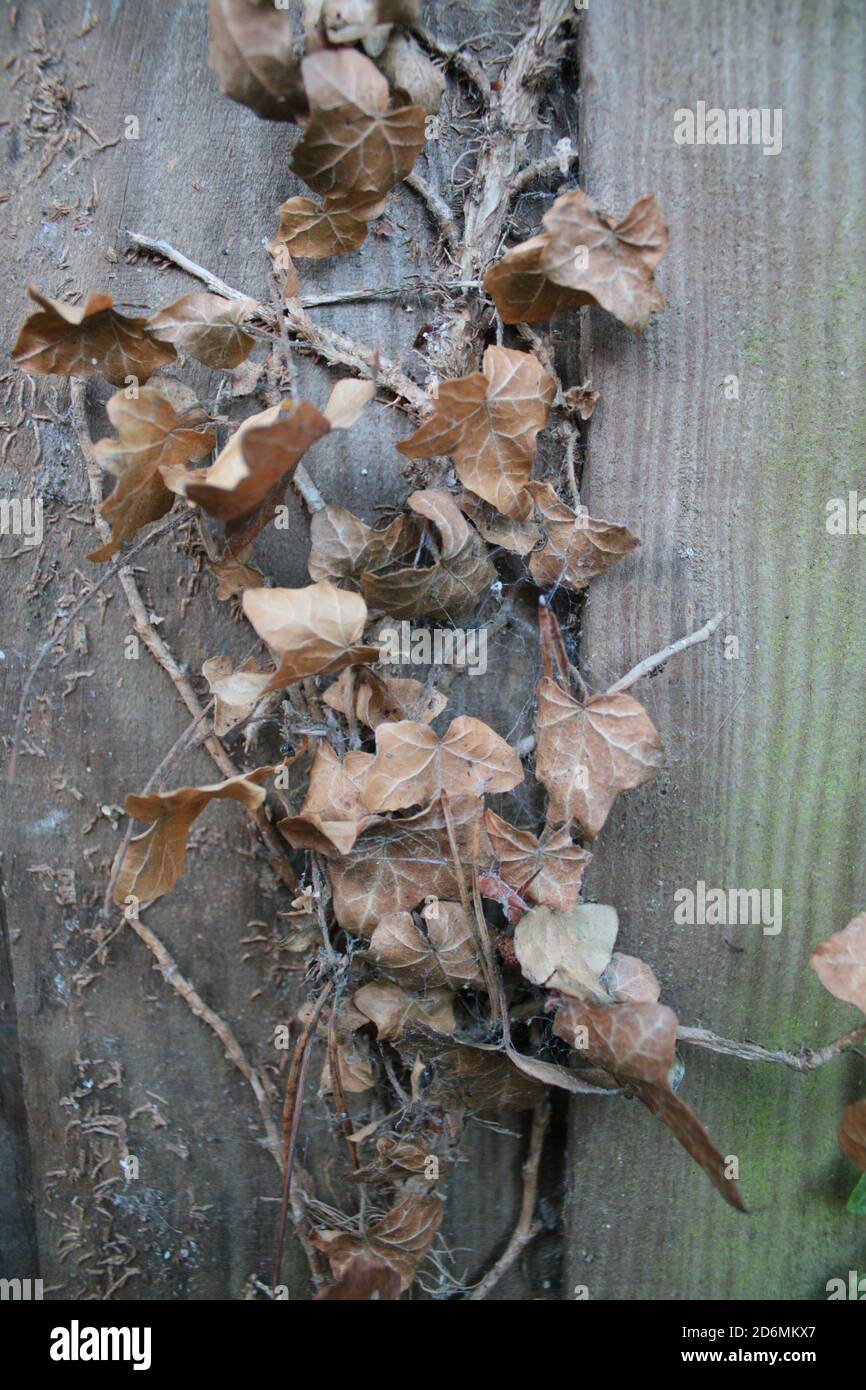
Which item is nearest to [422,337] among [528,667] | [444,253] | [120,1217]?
[444,253]

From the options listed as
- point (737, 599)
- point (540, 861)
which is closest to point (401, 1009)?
point (540, 861)

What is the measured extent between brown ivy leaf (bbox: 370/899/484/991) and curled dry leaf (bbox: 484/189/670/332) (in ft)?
1.90

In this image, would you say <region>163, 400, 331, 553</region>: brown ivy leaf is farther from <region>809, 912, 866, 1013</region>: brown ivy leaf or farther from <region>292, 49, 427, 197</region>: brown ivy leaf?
<region>809, 912, 866, 1013</region>: brown ivy leaf

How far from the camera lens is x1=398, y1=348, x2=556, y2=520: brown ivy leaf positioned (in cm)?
81

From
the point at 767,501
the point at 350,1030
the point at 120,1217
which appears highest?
the point at 767,501

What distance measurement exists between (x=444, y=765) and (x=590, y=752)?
0.14 metres

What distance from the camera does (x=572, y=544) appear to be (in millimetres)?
875

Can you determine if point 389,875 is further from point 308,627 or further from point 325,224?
point 325,224

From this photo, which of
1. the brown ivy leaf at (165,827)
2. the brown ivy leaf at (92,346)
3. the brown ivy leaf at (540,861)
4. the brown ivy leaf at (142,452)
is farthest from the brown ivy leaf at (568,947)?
the brown ivy leaf at (92,346)

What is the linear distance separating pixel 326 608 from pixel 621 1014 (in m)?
0.44

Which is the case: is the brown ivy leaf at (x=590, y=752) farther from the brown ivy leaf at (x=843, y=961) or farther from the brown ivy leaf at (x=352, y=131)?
the brown ivy leaf at (x=352, y=131)

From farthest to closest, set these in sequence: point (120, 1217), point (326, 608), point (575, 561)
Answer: point (120, 1217), point (575, 561), point (326, 608)

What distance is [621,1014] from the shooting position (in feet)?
2.58
